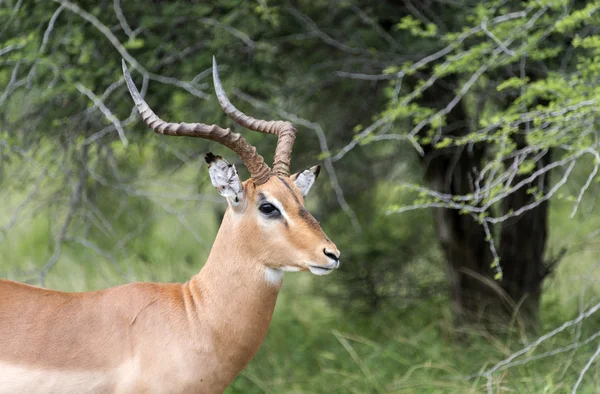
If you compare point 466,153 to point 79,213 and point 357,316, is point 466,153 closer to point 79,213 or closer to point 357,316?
point 357,316

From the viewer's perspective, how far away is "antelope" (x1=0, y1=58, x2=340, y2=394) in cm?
397

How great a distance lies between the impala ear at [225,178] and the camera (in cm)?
398

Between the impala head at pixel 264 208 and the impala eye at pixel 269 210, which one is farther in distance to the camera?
the impala eye at pixel 269 210

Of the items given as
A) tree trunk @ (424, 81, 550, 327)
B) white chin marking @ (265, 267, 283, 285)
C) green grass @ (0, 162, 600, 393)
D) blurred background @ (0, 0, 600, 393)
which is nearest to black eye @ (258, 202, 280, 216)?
white chin marking @ (265, 267, 283, 285)

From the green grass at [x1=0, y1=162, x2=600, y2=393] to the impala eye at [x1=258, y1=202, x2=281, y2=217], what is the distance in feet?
6.65

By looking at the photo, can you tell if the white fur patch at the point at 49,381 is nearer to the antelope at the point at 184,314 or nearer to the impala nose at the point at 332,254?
the antelope at the point at 184,314

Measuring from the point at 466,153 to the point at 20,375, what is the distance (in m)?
4.65

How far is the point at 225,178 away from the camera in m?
4.02

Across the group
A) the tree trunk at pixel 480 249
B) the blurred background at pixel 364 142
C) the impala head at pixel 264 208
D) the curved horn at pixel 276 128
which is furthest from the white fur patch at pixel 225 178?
the tree trunk at pixel 480 249

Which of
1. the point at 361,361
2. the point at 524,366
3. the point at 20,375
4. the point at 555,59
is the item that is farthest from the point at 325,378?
the point at 20,375

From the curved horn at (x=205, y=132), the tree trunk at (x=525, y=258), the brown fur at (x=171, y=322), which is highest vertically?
the curved horn at (x=205, y=132)

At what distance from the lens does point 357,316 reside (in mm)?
8836

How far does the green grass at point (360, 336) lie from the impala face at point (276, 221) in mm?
1955

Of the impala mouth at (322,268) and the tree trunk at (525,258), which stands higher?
the impala mouth at (322,268)
